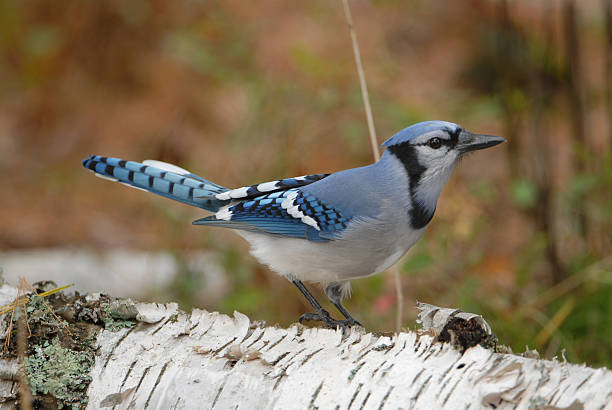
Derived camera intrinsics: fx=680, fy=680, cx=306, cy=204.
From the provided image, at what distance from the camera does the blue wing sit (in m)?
2.11

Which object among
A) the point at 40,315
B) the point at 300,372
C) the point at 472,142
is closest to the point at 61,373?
the point at 40,315

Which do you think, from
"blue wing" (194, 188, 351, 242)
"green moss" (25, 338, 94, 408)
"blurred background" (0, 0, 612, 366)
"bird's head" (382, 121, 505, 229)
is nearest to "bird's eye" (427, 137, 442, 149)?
"bird's head" (382, 121, 505, 229)

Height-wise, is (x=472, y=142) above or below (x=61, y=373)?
above

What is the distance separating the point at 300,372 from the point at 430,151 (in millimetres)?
827

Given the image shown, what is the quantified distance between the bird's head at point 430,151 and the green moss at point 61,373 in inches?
41.5

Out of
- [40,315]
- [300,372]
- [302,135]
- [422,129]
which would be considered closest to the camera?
[300,372]

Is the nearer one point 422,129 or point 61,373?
point 61,373

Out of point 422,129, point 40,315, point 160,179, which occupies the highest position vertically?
point 422,129

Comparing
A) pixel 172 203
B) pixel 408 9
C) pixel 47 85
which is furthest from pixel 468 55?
pixel 47 85

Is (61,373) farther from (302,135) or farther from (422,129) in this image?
(302,135)

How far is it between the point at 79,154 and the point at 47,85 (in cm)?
65

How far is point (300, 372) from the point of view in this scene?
1.56 metres

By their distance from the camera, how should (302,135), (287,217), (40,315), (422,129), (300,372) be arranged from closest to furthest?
1. (300,372)
2. (40,315)
3. (422,129)
4. (287,217)
5. (302,135)

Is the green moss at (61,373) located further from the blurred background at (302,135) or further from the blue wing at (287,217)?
the blurred background at (302,135)
